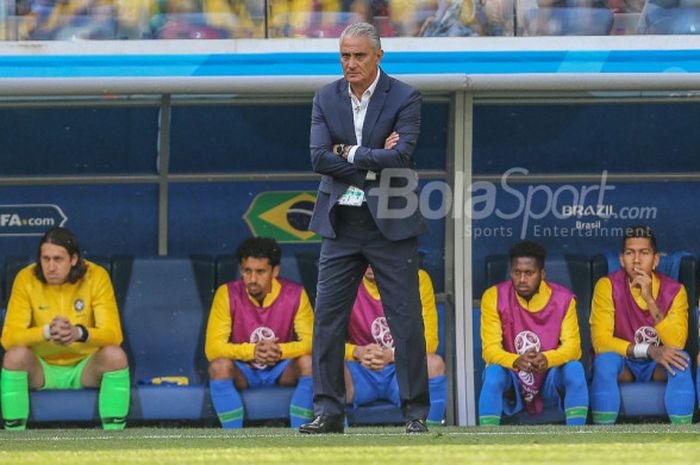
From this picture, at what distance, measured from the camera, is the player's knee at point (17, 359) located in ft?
27.5

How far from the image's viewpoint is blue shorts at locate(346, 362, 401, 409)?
8.59 meters

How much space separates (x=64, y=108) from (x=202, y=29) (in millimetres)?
981

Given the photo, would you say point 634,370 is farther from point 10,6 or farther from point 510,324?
point 10,6

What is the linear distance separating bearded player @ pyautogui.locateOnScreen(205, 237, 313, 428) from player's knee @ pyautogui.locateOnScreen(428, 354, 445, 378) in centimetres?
62

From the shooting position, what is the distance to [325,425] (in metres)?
6.47

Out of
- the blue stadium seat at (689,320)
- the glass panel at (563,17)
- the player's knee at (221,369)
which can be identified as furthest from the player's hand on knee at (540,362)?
the glass panel at (563,17)

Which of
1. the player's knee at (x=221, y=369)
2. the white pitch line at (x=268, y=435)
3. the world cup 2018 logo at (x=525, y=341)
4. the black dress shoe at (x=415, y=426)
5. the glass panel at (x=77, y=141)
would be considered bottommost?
the white pitch line at (x=268, y=435)

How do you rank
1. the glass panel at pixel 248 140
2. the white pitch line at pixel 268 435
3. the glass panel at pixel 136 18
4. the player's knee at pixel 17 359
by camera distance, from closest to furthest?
the white pitch line at pixel 268 435
the player's knee at pixel 17 359
the glass panel at pixel 136 18
the glass panel at pixel 248 140

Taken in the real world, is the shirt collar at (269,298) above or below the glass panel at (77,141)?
below

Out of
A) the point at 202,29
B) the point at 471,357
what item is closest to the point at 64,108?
the point at 202,29

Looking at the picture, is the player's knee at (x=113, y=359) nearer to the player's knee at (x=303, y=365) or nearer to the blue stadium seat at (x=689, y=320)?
the player's knee at (x=303, y=365)

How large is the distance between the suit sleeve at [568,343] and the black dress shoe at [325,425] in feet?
7.26

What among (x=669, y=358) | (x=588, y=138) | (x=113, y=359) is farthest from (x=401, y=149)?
(x=588, y=138)

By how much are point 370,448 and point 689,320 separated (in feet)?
11.8
